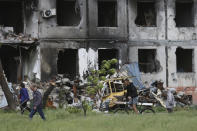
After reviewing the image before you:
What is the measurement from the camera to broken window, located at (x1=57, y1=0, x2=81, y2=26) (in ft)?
105

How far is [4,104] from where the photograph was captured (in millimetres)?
29078

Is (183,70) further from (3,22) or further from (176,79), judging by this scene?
(3,22)

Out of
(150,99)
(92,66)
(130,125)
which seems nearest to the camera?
(130,125)

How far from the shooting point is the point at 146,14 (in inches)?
1328

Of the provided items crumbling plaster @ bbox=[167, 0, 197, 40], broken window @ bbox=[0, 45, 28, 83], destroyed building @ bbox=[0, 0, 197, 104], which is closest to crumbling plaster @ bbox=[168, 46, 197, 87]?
destroyed building @ bbox=[0, 0, 197, 104]

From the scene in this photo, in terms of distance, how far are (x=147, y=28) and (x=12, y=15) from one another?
845 cm

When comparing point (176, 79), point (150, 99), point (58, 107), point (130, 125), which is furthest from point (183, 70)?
point (130, 125)

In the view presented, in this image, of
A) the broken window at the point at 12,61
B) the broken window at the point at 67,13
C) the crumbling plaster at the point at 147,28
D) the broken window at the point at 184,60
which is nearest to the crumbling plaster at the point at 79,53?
the crumbling plaster at the point at 147,28

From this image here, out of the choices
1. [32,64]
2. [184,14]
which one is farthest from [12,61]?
[184,14]

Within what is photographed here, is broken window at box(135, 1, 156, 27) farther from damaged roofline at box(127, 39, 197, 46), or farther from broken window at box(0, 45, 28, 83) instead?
broken window at box(0, 45, 28, 83)

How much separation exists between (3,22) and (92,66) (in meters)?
6.54

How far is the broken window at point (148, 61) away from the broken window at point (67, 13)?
4.54m

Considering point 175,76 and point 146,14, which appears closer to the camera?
point 175,76

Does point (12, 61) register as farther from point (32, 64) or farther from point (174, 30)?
point (174, 30)
